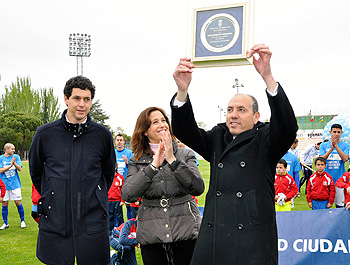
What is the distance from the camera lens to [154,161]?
2941mm

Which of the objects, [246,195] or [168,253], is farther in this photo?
[168,253]

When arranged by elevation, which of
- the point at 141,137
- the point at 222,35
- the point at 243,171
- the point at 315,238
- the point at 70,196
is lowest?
the point at 315,238

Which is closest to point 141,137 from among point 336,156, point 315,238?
point 315,238

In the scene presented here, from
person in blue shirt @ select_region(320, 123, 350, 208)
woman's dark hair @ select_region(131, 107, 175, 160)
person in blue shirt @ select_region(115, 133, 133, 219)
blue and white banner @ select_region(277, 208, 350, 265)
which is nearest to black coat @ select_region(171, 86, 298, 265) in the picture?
woman's dark hair @ select_region(131, 107, 175, 160)

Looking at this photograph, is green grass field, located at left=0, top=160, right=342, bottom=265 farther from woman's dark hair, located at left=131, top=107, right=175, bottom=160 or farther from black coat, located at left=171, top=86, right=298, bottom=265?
black coat, located at left=171, top=86, right=298, bottom=265

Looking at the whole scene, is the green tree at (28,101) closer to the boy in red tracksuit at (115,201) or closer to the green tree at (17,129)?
the green tree at (17,129)

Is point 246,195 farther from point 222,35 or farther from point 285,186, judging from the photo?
point 285,186

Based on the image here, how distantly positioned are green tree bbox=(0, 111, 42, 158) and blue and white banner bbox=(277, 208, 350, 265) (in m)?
50.5

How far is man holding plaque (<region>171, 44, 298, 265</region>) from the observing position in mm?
2199

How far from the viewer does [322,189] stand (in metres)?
7.23

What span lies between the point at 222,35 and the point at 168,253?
1.75 meters

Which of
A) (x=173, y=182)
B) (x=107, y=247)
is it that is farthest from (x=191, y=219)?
(x=107, y=247)

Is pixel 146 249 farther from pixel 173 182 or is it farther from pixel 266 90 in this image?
pixel 266 90

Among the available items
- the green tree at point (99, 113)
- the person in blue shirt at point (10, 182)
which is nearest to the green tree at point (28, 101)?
the green tree at point (99, 113)
